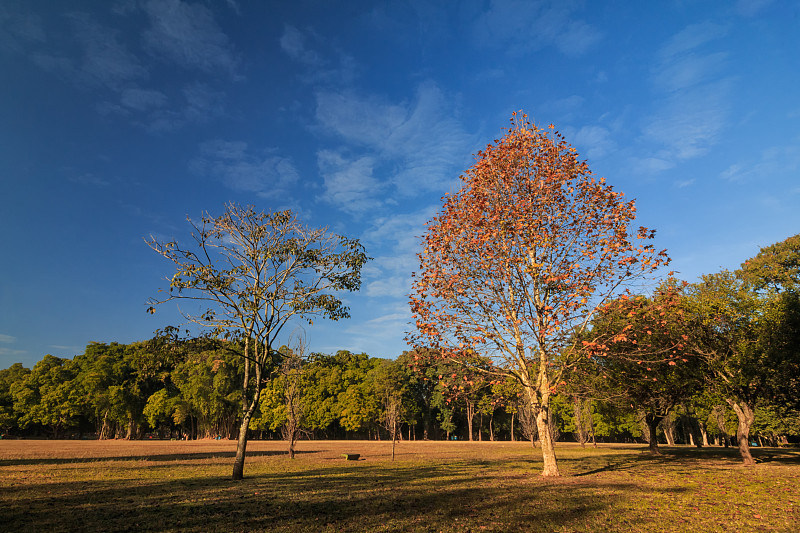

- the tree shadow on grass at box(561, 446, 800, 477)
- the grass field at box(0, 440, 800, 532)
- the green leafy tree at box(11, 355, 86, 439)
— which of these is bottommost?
the tree shadow on grass at box(561, 446, 800, 477)

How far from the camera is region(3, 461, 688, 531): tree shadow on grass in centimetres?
1015

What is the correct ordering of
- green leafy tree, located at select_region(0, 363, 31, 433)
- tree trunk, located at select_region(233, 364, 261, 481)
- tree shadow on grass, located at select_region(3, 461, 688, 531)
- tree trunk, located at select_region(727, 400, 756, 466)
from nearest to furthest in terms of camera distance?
tree shadow on grass, located at select_region(3, 461, 688, 531)
tree trunk, located at select_region(233, 364, 261, 481)
tree trunk, located at select_region(727, 400, 756, 466)
green leafy tree, located at select_region(0, 363, 31, 433)

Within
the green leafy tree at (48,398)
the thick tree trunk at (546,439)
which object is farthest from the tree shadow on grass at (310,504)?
the green leafy tree at (48,398)

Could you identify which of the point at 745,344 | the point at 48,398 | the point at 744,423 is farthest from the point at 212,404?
the point at 745,344

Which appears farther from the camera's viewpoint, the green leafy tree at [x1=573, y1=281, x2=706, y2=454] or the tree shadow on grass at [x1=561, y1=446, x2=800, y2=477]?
the tree shadow on grass at [x1=561, y1=446, x2=800, y2=477]

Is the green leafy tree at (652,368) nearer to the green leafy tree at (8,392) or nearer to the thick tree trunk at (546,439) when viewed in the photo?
the thick tree trunk at (546,439)

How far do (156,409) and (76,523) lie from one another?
8001 centimetres

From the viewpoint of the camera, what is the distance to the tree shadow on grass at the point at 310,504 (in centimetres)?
1015

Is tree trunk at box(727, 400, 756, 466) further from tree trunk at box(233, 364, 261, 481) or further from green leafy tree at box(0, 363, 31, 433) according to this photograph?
green leafy tree at box(0, 363, 31, 433)

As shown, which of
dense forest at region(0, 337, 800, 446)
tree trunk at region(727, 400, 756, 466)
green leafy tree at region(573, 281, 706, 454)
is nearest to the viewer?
green leafy tree at region(573, 281, 706, 454)

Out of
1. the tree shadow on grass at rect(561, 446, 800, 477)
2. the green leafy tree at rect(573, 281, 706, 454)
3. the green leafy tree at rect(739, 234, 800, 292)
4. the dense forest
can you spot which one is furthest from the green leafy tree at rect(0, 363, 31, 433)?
the green leafy tree at rect(739, 234, 800, 292)

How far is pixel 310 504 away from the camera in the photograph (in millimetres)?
12922

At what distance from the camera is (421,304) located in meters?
20.2

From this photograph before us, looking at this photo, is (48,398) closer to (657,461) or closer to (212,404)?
(212,404)
